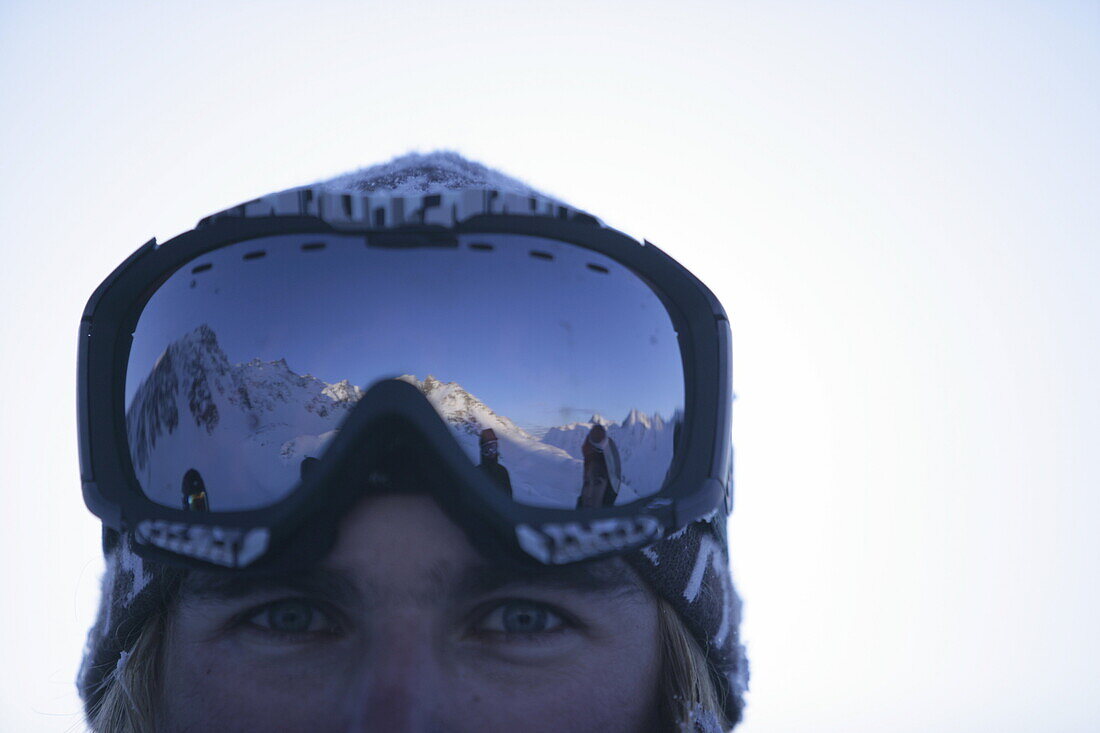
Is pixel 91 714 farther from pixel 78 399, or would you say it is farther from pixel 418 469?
pixel 418 469

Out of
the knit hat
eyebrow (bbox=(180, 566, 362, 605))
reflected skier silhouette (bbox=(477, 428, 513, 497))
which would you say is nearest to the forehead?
eyebrow (bbox=(180, 566, 362, 605))

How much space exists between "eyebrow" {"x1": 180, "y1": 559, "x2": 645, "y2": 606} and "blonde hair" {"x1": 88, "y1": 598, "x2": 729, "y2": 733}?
0.61 ft

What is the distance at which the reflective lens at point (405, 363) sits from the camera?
5.75 ft

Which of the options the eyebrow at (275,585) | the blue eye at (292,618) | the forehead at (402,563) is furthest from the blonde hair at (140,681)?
the forehead at (402,563)

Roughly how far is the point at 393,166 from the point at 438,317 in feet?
2.12

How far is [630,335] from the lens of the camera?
6.20 feet

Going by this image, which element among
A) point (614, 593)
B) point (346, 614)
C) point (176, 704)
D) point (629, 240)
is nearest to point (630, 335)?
point (629, 240)

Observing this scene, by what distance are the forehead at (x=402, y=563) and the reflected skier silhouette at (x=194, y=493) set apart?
0.66ft

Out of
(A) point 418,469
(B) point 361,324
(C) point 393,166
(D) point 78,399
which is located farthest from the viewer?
(C) point 393,166

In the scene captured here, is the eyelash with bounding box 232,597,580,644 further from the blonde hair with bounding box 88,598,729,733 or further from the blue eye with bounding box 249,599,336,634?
the blonde hair with bounding box 88,598,729,733

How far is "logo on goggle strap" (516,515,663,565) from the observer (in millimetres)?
1681

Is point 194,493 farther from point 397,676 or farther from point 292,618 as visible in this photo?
point 397,676

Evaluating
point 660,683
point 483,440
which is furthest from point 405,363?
point 660,683

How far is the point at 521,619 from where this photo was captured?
1.76 meters
